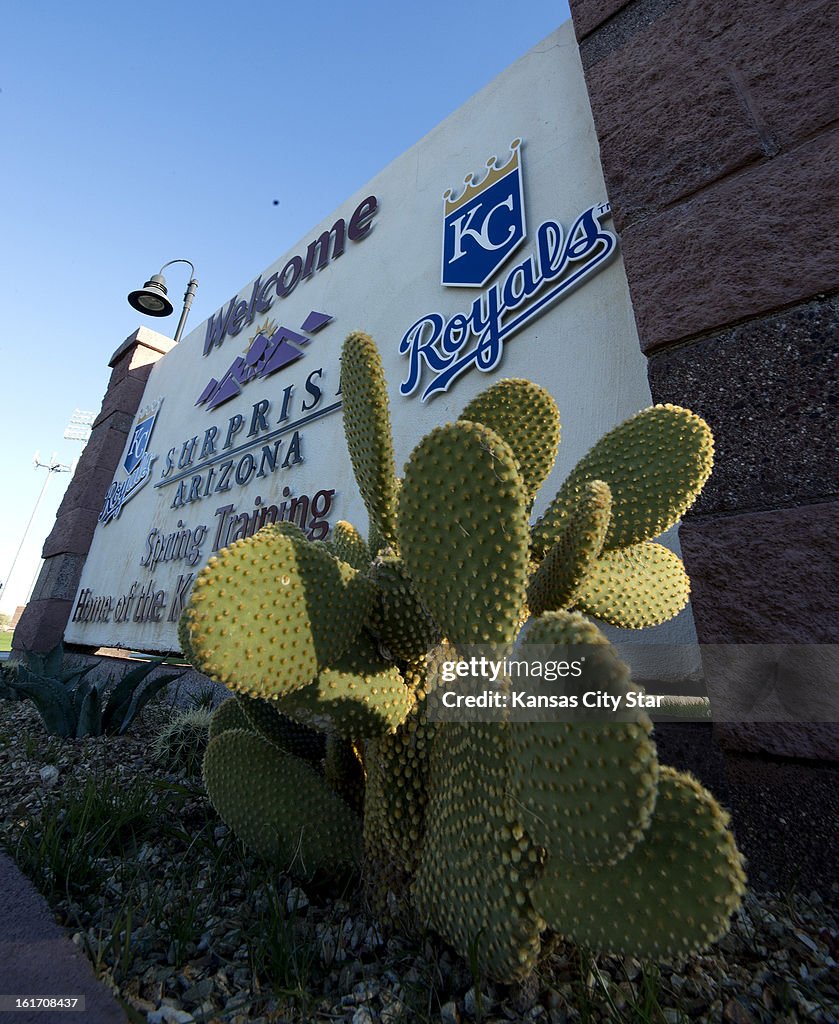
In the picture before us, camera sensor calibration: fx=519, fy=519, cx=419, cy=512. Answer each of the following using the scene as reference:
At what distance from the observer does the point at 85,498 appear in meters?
6.63

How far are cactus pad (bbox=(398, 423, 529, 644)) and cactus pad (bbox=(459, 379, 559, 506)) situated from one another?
47 cm

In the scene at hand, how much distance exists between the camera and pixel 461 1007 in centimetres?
90

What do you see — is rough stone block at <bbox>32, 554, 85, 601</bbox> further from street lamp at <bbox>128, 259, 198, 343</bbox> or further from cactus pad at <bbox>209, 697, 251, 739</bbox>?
cactus pad at <bbox>209, 697, 251, 739</bbox>

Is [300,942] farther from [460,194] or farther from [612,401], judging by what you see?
[460,194]

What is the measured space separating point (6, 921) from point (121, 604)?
15.5ft

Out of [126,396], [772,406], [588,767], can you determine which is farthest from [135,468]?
[588,767]

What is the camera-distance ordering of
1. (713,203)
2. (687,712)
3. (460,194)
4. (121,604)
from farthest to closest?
1. (121,604)
2. (460,194)
3. (713,203)
4. (687,712)

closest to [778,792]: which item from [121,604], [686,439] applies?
[686,439]

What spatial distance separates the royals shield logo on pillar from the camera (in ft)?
9.82

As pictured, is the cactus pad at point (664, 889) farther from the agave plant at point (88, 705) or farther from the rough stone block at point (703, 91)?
the agave plant at point (88, 705)

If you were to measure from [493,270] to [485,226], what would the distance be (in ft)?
1.29

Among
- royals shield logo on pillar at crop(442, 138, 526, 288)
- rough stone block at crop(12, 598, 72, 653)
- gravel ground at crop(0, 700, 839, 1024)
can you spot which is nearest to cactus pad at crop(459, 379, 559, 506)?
gravel ground at crop(0, 700, 839, 1024)

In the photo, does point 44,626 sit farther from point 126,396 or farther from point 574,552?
point 574,552

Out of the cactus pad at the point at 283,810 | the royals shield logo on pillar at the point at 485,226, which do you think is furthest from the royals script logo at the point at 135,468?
the cactus pad at the point at 283,810
